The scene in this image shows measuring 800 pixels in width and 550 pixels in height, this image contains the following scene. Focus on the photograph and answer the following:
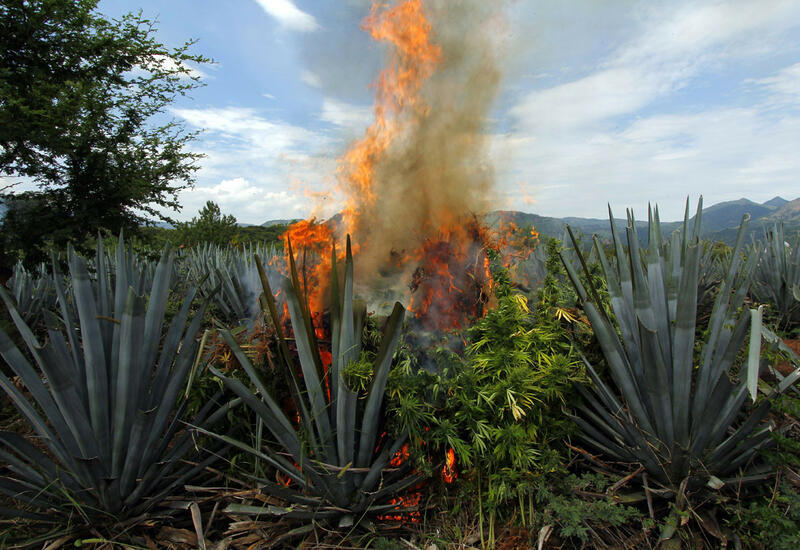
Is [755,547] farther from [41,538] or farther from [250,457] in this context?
→ [41,538]

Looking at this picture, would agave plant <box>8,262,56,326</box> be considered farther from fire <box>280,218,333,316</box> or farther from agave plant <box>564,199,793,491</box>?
agave plant <box>564,199,793,491</box>

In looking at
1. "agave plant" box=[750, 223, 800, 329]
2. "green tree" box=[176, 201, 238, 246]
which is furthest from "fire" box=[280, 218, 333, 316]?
"green tree" box=[176, 201, 238, 246]

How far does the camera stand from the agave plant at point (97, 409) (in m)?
2.25

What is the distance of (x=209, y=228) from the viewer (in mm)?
29234

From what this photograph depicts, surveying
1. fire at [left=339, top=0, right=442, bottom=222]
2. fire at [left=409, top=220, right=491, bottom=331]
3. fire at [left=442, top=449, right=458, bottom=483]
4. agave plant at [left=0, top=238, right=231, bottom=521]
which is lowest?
fire at [left=442, top=449, right=458, bottom=483]

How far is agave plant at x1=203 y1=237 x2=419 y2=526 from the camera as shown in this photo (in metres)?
2.28

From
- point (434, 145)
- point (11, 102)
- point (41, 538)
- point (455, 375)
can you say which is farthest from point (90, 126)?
point (455, 375)

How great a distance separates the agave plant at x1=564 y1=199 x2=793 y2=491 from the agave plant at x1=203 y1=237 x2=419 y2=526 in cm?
121

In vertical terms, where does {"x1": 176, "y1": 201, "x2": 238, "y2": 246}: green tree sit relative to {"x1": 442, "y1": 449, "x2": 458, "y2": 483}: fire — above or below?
above

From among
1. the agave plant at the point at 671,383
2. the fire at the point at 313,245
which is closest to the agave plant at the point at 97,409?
the fire at the point at 313,245

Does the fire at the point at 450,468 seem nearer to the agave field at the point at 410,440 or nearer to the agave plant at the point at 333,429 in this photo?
the agave field at the point at 410,440

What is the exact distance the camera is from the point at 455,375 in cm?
274

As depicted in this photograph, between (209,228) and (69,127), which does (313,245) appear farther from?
(209,228)

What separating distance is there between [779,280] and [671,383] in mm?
4848
